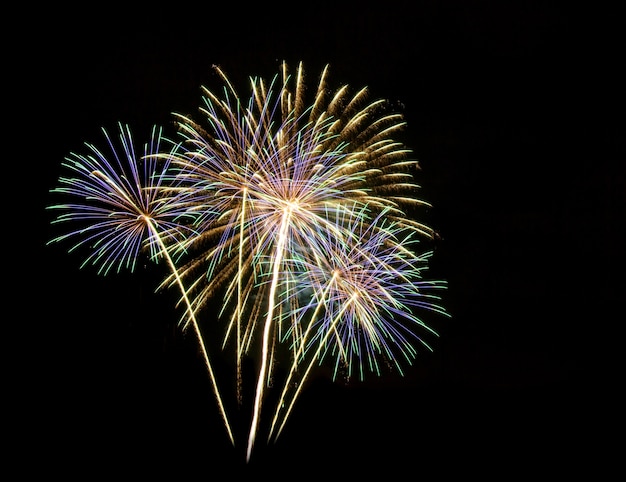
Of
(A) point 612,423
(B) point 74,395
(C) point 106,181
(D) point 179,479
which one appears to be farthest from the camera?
(A) point 612,423

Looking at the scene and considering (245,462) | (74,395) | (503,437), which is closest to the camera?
(245,462)

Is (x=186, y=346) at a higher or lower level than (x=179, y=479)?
higher

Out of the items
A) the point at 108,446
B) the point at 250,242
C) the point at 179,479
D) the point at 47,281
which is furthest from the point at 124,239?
the point at 47,281

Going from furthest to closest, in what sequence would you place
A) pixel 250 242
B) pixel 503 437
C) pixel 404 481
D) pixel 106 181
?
1. pixel 503 437
2. pixel 404 481
3. pixel 250 242
4. pixel 106 181

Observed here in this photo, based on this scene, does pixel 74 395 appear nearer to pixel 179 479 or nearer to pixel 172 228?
pixel 179 479

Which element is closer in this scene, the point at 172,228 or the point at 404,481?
the point at 172,228

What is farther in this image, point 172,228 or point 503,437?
point 503,437

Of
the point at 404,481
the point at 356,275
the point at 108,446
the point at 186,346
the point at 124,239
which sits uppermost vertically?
the point at 186,346

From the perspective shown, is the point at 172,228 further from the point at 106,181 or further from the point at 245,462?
the point at 245,462

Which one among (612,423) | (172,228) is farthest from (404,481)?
(612,423)
